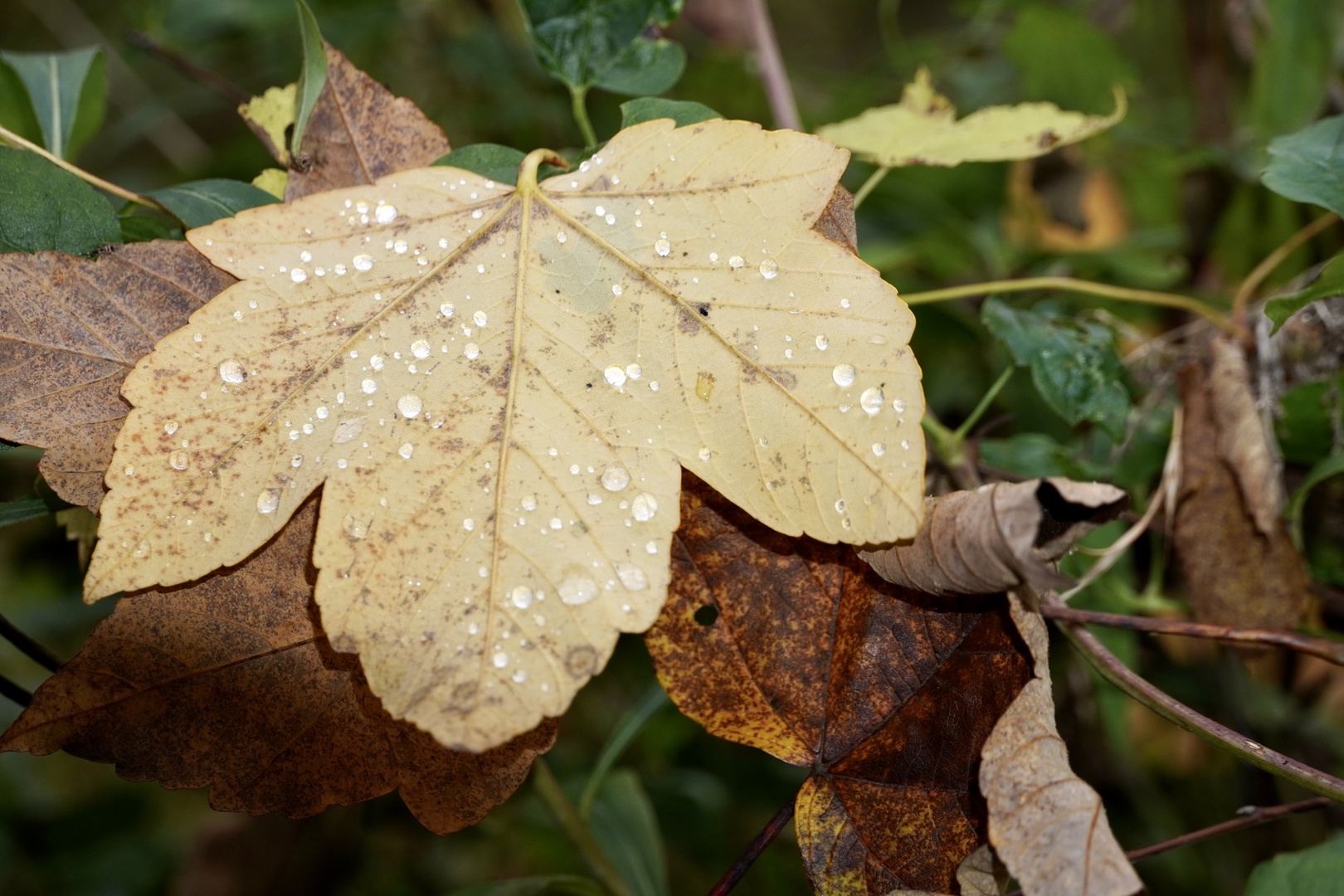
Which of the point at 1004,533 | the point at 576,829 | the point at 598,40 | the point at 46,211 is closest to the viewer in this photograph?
the point at 1004,533

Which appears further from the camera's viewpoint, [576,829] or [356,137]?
[576,829]

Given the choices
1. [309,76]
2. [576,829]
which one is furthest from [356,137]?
[576,829]

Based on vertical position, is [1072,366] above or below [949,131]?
below

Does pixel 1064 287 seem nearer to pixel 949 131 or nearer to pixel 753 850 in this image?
pixel 949 131

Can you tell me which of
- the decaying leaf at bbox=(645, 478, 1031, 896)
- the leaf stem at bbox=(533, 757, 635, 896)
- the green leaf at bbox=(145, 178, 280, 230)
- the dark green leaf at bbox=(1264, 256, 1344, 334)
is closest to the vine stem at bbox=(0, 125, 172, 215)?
the green leaf at bbox=(145, 178, 280, 230)

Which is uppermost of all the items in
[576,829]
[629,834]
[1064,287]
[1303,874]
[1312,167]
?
[1312,167]

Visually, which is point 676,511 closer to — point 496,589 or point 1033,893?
point 496,589

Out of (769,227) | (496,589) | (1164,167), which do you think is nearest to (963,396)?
(1164,167)

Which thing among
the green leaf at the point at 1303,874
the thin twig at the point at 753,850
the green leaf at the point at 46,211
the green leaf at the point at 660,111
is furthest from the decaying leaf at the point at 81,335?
the green leaf at the point at 1303,874
